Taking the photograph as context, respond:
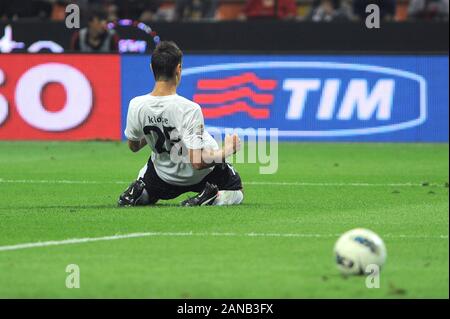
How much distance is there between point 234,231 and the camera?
1066 cm

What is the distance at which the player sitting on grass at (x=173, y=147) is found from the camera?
12.2 m

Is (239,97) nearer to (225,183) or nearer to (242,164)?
(242,164)

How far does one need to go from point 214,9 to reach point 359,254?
71.1 feet

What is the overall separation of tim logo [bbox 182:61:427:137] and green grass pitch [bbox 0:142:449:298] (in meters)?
3.15

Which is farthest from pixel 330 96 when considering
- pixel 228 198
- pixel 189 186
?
pixel 189 186

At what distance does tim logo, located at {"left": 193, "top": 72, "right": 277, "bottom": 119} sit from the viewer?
2222 centimetres

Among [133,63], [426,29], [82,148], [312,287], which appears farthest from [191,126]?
[426,29]

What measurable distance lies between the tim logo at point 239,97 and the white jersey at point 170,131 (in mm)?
9697

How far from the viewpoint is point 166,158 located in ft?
41.0

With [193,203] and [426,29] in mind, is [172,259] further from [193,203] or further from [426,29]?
[426,29]

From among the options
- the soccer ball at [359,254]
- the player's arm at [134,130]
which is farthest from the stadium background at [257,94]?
the soccer ball at [359,254]

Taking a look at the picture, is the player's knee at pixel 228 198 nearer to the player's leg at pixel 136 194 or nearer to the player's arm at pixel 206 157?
the player's arm at pixel 206 157

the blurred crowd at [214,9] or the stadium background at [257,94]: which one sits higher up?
the blurred crowd at [214,9]

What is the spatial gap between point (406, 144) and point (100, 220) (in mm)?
11404
